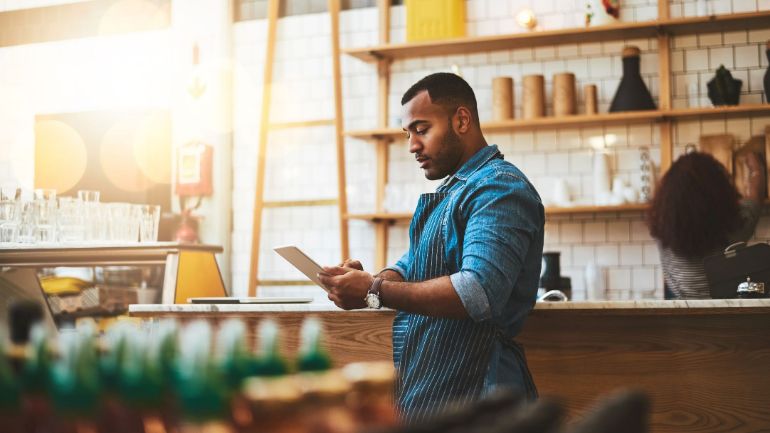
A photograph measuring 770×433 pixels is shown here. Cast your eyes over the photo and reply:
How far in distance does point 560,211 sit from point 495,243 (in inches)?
124

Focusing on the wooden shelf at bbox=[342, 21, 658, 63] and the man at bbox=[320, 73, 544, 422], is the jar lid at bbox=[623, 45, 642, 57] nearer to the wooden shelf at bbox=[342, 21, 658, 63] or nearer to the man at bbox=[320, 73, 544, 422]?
the wooden shelf at bbox=[342, 21, 658, 63]

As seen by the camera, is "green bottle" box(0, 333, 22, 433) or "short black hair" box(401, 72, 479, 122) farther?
"short black hair" box(401, 72, 479, 122)

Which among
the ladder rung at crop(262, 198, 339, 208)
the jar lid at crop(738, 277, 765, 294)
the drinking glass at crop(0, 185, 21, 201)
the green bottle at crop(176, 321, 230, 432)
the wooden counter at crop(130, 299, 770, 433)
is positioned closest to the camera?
the green bottle at crop(176, 321, 230, 432)

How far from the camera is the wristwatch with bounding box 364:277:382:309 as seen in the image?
209 centimetres

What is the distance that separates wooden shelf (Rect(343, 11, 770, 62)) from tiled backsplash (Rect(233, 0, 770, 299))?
78 millimetres

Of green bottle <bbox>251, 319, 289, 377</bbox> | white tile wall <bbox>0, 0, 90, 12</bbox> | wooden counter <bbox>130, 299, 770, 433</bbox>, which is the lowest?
wooden counter <bbox>130, 299, 770, 433</bbox>

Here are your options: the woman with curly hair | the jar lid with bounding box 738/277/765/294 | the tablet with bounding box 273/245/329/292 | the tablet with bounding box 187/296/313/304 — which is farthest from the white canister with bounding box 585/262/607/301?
the tablet with bounding box 273/245/329/292

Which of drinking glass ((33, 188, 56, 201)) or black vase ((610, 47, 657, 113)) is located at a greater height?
black vase ((610, 47, 657, 113))

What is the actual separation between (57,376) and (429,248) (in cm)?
127

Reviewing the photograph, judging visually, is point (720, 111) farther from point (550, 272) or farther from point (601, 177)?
point (550, 272)

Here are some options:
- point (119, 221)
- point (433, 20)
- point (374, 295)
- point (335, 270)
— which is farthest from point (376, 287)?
point (433, 20)

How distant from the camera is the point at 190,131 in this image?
19.5 ft

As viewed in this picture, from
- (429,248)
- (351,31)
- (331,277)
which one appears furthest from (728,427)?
(351,31)

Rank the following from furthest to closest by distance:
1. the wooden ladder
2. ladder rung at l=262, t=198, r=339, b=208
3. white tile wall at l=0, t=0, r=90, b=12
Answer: white tile wall at l=0, t=0, r=90, b=12 → ladder rung at l=262, t=198, r=339, b=208 → the wooden ladder
